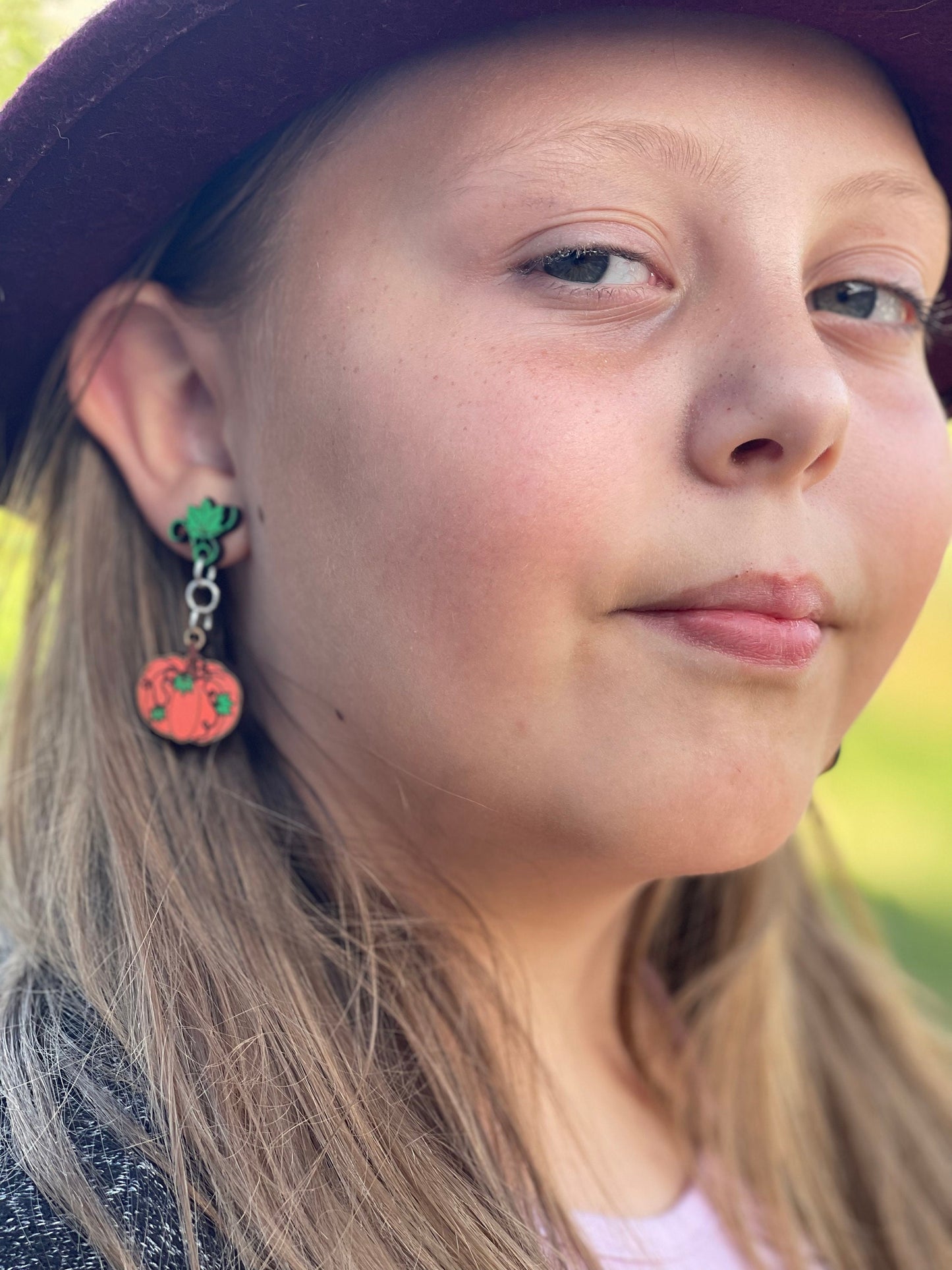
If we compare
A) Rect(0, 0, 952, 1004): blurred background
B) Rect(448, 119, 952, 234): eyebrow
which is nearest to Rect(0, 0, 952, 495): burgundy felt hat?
Rect(448, 119, 952, 234): eyebrow

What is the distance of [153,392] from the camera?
1602 millimetres

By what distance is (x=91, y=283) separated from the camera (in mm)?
1583

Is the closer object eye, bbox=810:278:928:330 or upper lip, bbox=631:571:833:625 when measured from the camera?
upper lip, bbox=631:571:833:625

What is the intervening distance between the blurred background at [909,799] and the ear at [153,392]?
164 cm

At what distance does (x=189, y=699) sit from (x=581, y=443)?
0.63 m

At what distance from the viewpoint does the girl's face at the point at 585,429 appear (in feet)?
4.16

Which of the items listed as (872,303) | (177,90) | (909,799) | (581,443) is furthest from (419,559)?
(909,799)

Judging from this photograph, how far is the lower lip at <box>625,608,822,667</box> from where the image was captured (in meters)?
1.30

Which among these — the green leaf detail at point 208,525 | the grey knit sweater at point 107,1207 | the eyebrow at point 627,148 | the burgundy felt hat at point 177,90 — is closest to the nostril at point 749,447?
the eyebrow at point 627,148

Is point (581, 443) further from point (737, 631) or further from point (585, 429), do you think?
point (737, 631)

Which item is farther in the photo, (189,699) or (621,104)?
(189,699)

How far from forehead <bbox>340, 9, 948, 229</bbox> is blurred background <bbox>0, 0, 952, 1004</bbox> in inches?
84.8

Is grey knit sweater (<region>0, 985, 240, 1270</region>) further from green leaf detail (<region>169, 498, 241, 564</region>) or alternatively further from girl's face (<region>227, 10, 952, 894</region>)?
green leaf detail (<region>169, 498, 241, 564</region>)

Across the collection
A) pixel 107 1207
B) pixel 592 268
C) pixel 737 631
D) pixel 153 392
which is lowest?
pixel 107 1207
